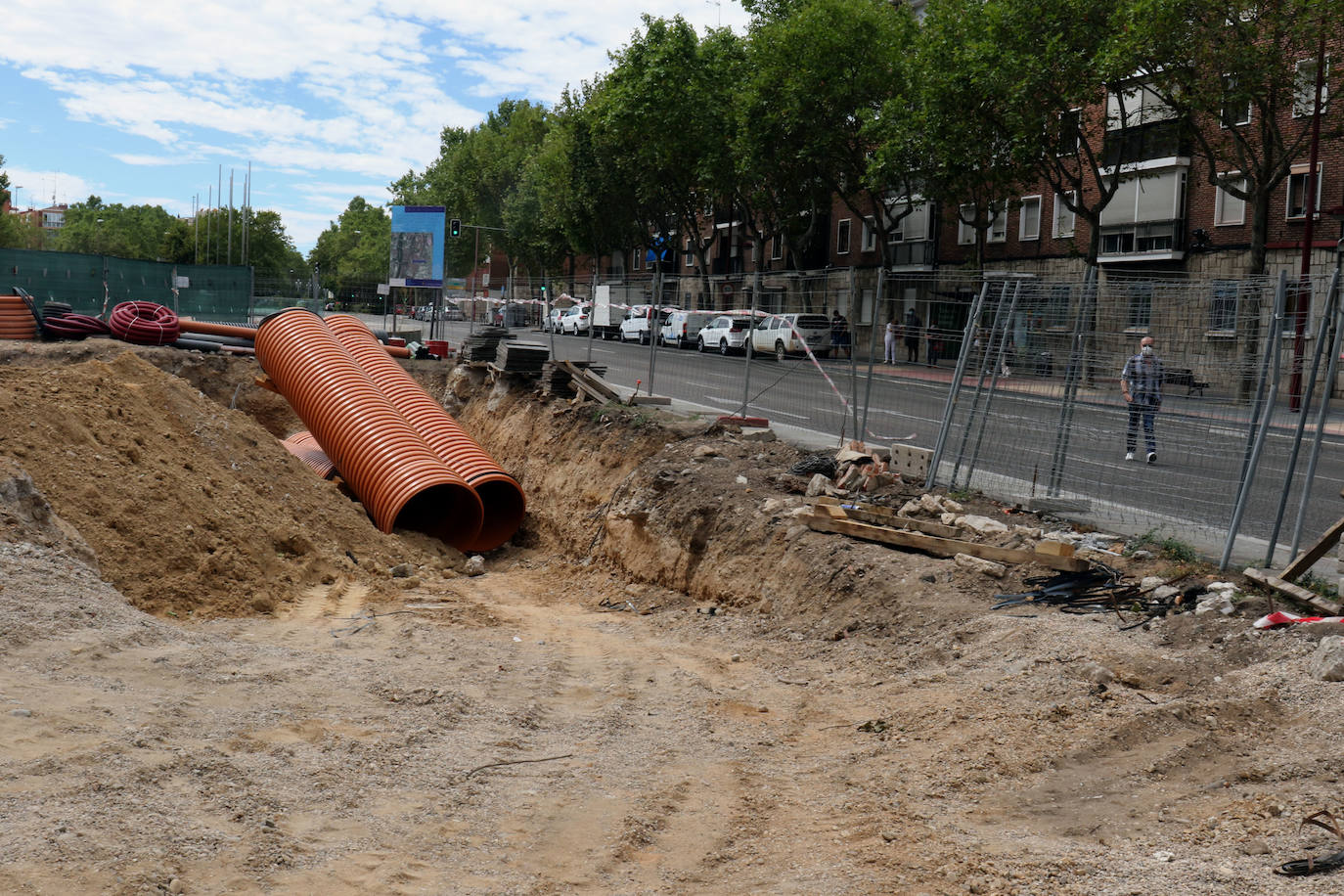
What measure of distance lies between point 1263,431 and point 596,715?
4652 millimetres

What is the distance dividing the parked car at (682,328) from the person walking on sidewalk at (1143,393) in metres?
8.69

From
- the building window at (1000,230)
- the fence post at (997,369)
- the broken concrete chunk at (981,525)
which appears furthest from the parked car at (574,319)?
the building window at (1000,230)

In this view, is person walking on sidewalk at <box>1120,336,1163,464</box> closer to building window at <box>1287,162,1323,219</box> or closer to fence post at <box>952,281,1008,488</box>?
fence post at <box>952,281,1008,488</box>

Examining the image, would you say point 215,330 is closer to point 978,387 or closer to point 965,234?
point 978,387

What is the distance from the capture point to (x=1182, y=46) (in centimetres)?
2202

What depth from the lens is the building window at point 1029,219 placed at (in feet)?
124

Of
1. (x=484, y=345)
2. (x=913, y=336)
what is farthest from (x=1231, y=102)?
(x=484, y=345)

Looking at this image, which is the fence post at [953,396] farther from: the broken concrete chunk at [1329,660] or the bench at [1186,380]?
the broken concrete chunk at [1329,660]

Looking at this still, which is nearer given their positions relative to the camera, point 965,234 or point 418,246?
point 418,246

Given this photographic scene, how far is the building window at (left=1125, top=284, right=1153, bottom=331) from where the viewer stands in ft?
27.7

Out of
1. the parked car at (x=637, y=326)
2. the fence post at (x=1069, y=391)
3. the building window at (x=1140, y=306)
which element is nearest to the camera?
the building window at (x=1140, y=306)

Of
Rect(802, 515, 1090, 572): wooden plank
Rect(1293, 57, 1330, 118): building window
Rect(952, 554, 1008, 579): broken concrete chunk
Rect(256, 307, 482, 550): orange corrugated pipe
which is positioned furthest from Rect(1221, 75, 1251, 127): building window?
Rect(952, 554, 1008, 579): broken concrete chunk

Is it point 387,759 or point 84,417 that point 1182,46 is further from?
point 387,759

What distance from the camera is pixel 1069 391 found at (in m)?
9.11
